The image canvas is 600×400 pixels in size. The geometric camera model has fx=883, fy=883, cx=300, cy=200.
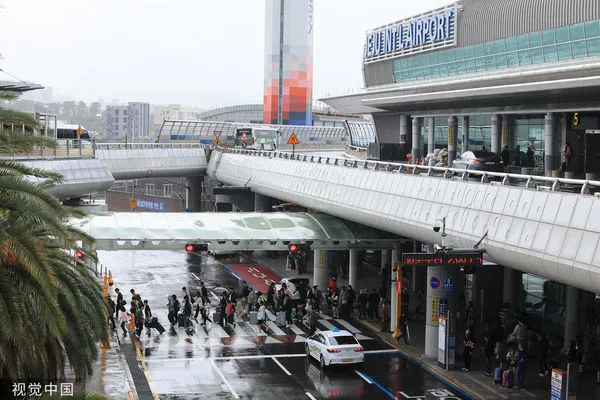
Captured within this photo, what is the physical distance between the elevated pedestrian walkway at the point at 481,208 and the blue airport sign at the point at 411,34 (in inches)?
438

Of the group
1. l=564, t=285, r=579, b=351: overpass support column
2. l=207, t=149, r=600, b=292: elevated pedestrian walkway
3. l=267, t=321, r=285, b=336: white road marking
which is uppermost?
l=207, t=149, r=600, b=292: elevated pedestrian walkway

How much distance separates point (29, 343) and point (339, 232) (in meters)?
26.2

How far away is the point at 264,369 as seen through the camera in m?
31.6

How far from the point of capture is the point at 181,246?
38.3 m

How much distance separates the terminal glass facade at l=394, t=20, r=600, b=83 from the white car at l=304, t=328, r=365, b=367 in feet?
53.8

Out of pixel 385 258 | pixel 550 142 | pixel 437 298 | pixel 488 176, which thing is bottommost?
pixel 385 258

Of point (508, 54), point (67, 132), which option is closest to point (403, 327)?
point (508, 54)

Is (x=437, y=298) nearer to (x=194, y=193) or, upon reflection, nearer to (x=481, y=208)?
(x=481, y=208)

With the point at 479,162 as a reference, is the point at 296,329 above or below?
below

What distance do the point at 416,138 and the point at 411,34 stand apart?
6.40 metres

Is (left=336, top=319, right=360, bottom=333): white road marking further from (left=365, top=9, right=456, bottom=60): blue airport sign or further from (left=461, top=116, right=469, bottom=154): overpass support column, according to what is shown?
(left=365, top=9, right=456, bottom=60): blue airport sign

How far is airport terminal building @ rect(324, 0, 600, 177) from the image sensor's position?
37438 mm

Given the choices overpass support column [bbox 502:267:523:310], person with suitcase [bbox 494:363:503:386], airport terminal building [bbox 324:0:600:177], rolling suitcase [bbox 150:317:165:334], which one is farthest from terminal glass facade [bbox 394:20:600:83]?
rolling suitcase [bbox 150:317:165:334]

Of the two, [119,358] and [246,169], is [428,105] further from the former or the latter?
[119,358]
